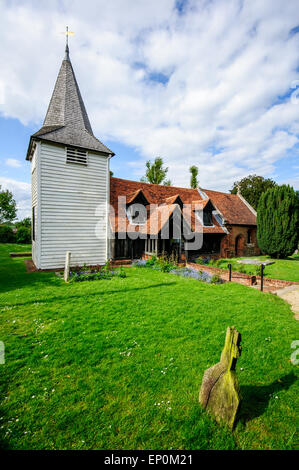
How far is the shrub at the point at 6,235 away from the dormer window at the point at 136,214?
2643 cm

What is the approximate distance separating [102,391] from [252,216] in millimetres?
25335

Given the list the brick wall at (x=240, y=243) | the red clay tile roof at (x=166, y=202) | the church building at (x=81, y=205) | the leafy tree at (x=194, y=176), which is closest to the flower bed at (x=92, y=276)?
the church building at (x=81, y=205)

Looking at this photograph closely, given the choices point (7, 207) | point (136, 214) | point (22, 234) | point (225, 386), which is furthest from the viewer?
point (7, 207)

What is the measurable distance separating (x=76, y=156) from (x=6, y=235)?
26994mm

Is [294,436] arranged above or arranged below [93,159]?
below

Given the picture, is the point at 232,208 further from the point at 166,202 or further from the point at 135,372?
the point at 135,372

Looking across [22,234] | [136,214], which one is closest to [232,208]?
[136,214]

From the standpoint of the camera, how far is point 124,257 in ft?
50.9

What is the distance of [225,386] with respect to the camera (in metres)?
2.78

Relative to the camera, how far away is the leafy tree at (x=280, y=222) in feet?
62.6

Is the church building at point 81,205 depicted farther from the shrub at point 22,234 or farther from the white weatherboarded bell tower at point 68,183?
the shrub at point 22,234

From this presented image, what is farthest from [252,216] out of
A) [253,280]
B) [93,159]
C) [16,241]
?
[16,241]
